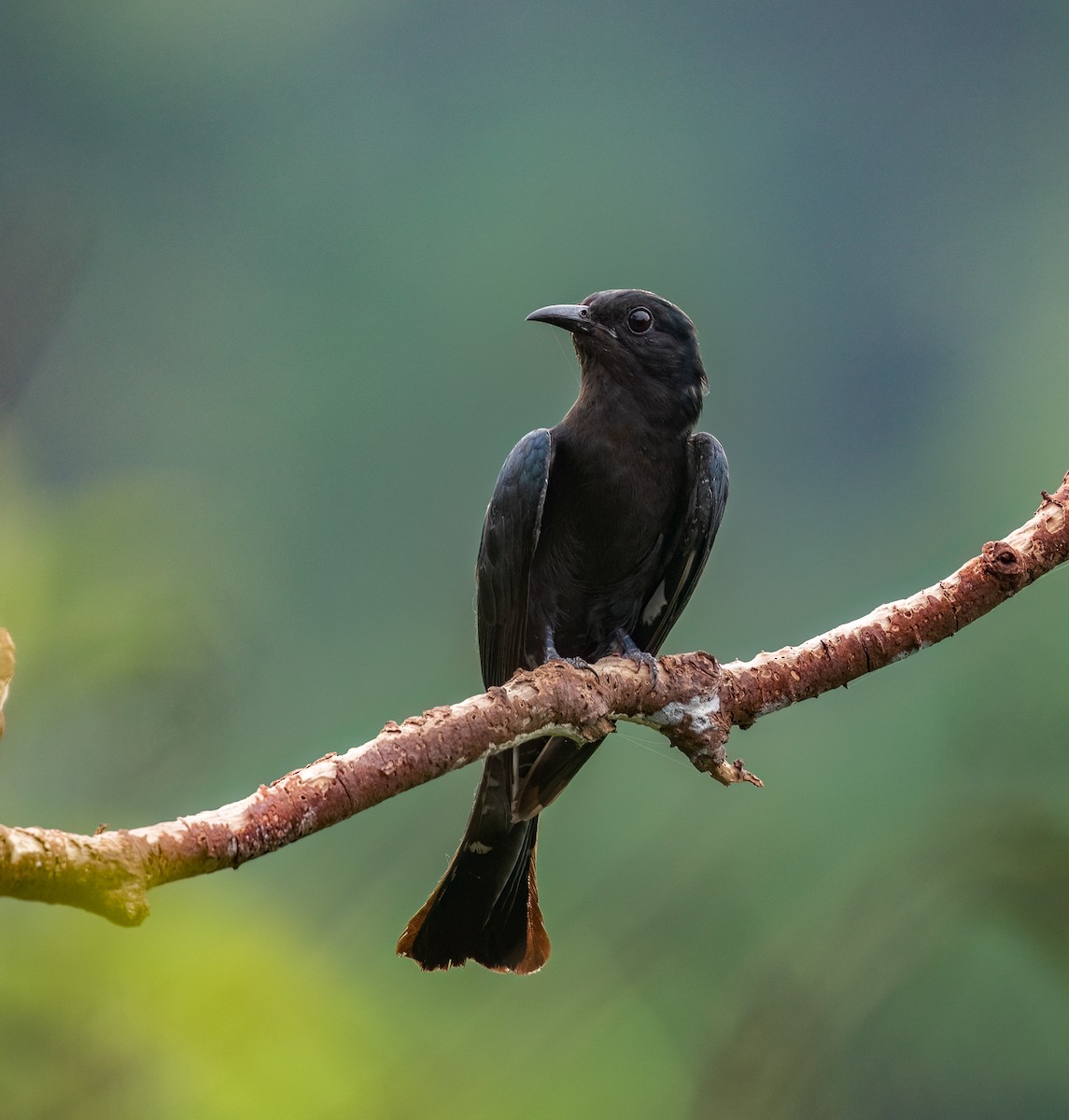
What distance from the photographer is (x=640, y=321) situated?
297cm

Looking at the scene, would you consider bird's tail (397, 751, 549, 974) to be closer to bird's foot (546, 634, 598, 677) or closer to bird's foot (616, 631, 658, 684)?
bird's foot (546, 634, 598, 677)

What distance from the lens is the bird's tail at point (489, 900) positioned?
270 centimetres

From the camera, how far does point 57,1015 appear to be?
4.20m

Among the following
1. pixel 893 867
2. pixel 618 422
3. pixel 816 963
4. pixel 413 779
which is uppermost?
pixel 618 422

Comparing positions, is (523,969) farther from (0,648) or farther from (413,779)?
(0,648)

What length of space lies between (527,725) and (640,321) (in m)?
1.34

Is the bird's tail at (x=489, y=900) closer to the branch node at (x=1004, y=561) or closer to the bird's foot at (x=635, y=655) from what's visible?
the bird's foot at (x=635, y=655)

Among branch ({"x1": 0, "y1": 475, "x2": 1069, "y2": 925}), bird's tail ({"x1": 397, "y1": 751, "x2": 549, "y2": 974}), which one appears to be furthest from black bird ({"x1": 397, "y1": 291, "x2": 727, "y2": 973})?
branch ({"x1": 0, "y1": 475, "x2": 1069, "y2": 925})

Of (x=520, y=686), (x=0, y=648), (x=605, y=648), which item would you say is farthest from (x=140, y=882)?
(x=605, y=648)

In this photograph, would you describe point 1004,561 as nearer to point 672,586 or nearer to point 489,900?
point 672,586

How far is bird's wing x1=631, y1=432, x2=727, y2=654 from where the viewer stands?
2.89m

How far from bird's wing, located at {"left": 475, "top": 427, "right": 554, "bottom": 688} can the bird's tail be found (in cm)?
27

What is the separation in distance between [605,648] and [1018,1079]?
3.09 m

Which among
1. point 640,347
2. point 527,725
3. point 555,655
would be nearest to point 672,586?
point 555,655
